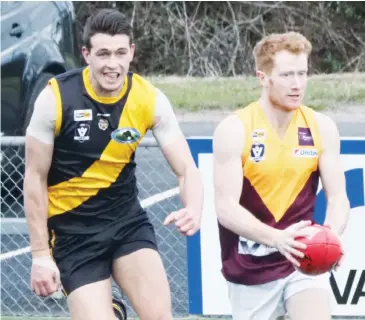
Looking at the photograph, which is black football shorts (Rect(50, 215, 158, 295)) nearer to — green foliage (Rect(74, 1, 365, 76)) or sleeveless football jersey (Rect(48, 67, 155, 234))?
sleeveless football jersey (Rect(48, 67, 155, 234))

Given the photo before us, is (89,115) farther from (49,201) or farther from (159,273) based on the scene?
(159,273)

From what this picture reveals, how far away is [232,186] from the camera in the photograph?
5082 millimetres

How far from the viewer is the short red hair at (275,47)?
517cm

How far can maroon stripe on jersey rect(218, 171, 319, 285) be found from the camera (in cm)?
516

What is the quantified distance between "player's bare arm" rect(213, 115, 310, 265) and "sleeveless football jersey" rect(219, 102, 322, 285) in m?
0.05

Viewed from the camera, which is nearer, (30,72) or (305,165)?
(305,165)

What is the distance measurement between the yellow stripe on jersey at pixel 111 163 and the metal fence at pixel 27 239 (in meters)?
1.33

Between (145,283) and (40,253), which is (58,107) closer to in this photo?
(40,253)

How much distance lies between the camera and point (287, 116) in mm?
5230

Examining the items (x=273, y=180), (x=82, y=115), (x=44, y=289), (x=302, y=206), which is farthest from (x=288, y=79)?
(x=44, y=289)

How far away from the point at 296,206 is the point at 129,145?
87cm

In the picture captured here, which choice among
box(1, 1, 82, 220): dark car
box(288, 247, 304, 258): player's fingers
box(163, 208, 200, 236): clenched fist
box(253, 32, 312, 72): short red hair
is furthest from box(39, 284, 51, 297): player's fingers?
box(1, 1, 82, 220): dark car

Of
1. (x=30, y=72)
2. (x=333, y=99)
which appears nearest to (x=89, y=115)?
(x=30, y=72)

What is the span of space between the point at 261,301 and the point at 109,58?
1390 millimetres
